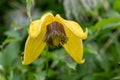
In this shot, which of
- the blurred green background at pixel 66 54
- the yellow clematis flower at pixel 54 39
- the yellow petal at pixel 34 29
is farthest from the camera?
the blurred green background at pixel 66 54

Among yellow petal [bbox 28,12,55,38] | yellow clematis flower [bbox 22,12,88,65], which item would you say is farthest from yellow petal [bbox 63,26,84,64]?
yellow petal [bbox 28,12,55,38]

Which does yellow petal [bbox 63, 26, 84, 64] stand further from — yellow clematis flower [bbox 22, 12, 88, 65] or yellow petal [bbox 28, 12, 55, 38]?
yellow petal [bbox 28, 12, 55, 38]

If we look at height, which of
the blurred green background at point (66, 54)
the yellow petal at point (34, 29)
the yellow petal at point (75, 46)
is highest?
the yellow petal at point (34, 29)

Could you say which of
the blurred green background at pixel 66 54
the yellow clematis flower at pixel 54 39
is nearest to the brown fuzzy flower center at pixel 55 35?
the yellow clematis flower at pixel 54 39

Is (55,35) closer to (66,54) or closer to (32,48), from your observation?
(32,48)

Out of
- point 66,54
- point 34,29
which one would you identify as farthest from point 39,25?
point 66,54

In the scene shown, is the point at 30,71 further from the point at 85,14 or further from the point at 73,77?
the point at 85,14

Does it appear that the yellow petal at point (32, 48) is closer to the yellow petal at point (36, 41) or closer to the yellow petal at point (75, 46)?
the yellow petal at point (36, 41)
